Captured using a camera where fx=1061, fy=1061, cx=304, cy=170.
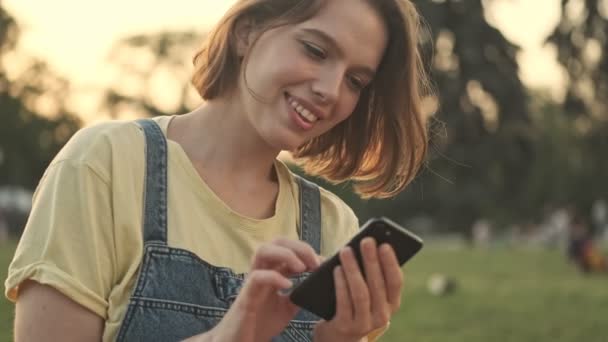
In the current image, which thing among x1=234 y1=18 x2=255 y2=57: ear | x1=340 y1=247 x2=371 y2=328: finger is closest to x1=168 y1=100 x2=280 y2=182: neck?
x1=234 y1=18 x2=255 y2=57: ear

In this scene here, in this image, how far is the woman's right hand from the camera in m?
1.86

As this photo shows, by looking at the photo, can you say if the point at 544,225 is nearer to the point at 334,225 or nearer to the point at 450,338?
the point at 450,338

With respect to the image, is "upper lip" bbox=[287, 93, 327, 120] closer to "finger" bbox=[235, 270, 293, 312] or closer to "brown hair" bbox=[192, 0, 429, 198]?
"brown hair" bbox=[192, 0, 429, 198]

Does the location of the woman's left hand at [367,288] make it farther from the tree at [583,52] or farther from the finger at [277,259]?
the tree at [583,52]

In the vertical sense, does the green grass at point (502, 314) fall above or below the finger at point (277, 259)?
above

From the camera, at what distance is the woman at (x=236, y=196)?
6.48ft

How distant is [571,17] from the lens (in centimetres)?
654

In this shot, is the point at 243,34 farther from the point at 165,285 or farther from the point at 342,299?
the point at 342,299

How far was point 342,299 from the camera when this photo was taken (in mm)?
1919

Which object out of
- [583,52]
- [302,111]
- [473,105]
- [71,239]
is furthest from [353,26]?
[583,52]

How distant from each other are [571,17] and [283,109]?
4.65 metres

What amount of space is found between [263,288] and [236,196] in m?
0.57

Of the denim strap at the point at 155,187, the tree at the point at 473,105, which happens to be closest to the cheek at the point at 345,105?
the denim strap at the point at 155,187

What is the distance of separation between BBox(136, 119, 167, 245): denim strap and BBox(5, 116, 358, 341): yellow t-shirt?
0.02 m
